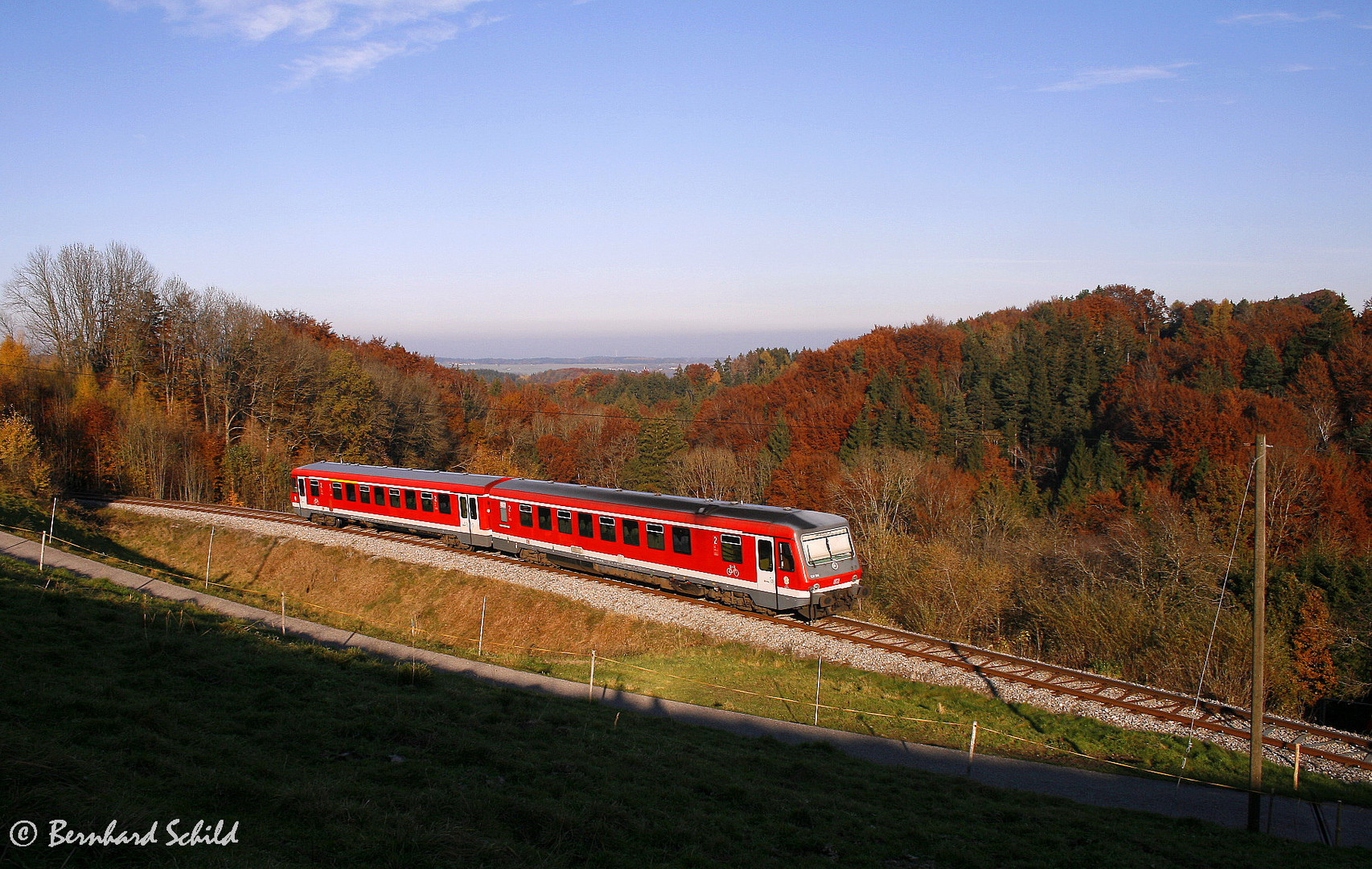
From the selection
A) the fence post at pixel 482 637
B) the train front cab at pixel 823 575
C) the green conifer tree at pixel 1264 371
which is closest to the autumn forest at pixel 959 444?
the green conifer tree at pixel 1264 371

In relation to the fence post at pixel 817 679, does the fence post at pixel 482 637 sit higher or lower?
lower

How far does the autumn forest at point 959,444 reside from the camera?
23656 mm

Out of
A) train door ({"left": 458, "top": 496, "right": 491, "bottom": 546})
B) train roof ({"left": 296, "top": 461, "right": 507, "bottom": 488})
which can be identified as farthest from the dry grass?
train roof ({"left": 296, "top": 461, "right": 507, "bottom": 488})

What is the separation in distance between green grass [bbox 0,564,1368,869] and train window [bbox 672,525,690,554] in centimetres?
803

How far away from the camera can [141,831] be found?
559cm

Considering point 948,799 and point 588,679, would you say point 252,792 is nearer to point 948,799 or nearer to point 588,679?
point 948,799

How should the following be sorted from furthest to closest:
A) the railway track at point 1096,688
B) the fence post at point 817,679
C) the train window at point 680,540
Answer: the train window at point 680,540
the fence post at point 817,679
the railway track at point 1096,688

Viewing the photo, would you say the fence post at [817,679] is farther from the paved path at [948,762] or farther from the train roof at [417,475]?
the train roof at [417,475]

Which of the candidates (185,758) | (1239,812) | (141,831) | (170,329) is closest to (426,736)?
(185,758)

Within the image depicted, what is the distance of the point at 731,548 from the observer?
67.5 ft

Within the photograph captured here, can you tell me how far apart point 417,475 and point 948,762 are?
79.9 feet

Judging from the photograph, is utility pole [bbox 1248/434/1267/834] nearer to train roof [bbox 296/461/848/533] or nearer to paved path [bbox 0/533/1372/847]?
paved path [bbox 0/533/1372/847]

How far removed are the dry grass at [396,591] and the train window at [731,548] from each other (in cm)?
232

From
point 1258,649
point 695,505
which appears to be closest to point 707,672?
point 695,505
